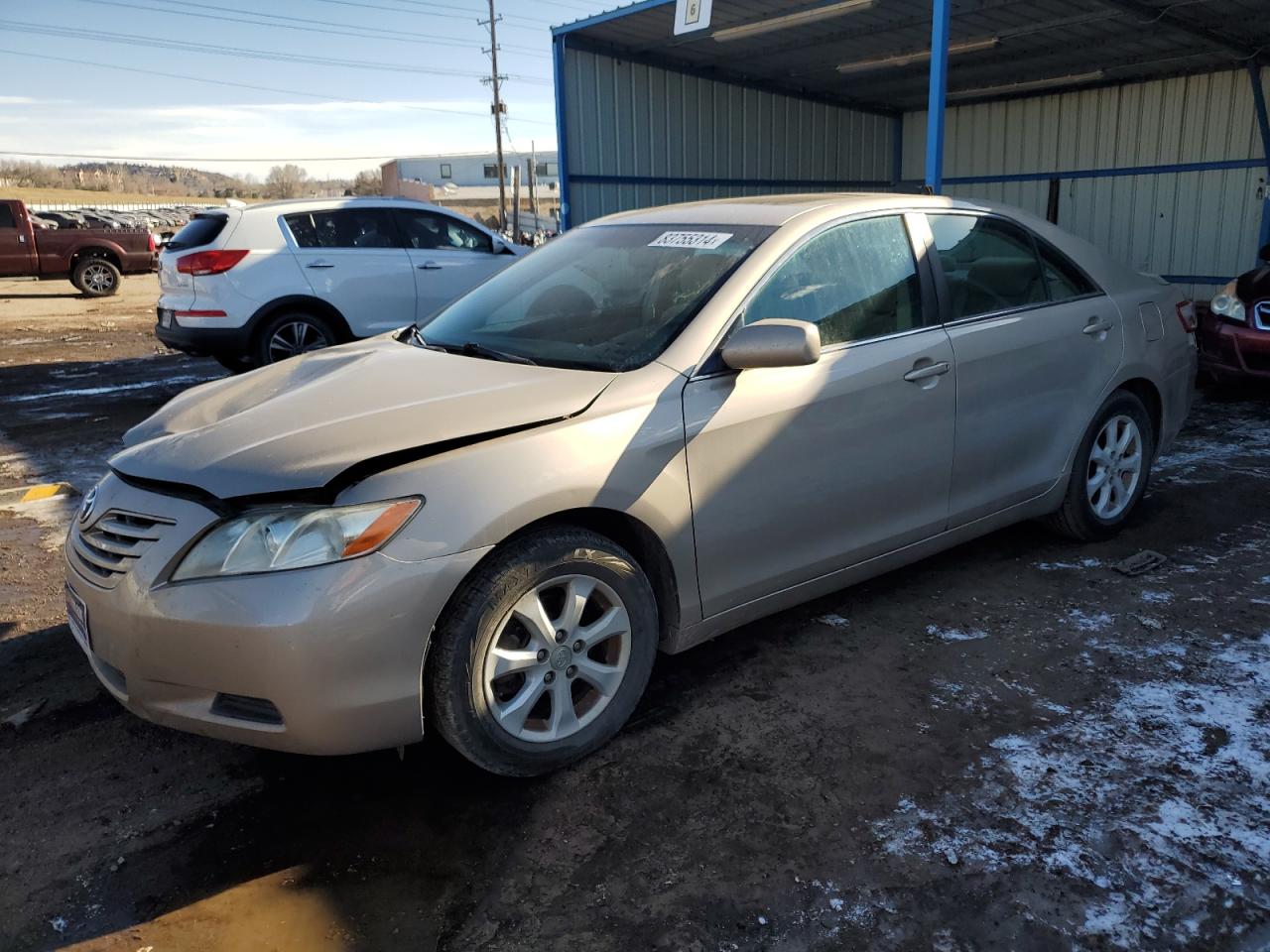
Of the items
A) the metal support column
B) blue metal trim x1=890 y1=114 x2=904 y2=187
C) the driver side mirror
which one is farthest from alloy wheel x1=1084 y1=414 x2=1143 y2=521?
blue metal trim x1=890 y1=114 x2=904 y2=187

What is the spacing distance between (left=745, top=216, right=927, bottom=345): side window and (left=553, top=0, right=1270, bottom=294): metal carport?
6.40m

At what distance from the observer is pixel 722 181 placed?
1359 centimetres

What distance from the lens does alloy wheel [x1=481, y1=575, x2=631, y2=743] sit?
269 centimetres

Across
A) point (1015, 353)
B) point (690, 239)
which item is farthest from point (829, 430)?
point (1015, 353)

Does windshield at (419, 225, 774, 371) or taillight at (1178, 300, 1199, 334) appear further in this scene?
taillight at (1178, 300, 1199, 334)

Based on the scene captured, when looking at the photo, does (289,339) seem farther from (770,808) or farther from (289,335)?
(770,808)

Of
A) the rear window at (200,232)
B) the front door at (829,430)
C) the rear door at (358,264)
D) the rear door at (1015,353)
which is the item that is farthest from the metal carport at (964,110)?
the front door at (829,430)

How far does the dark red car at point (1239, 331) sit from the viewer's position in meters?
7.44

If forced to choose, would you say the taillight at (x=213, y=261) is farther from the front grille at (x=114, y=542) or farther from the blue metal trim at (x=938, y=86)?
the front grille at (x=114, y=542)

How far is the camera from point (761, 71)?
43.2ft

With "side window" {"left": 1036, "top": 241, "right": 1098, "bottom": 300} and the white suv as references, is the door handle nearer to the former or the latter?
"side window" {"left": 1036, "top": 241, "right": 1098, "bottom": 300}

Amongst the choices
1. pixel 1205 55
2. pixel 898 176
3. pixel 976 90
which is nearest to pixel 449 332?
pixel 1205 55

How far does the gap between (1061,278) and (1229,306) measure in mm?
4397

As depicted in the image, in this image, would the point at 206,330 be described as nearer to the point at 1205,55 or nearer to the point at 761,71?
the point at 761,71
